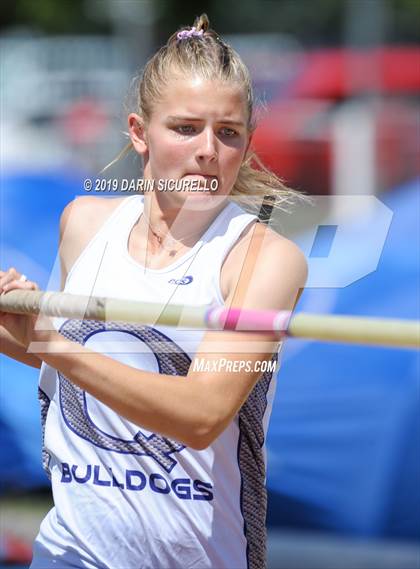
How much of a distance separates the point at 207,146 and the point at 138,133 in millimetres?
308

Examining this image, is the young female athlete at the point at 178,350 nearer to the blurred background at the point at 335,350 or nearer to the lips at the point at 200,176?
the lips at the point at 200,176

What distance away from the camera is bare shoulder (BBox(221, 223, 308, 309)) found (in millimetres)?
2568

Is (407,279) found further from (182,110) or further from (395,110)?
(395,110)

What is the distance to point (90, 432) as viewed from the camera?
9.00 feet

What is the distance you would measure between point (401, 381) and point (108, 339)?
2.77m

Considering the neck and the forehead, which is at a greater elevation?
the forehead

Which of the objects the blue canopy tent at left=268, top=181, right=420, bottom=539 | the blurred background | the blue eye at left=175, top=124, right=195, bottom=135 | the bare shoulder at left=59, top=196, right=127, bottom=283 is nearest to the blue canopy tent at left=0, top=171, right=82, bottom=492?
the blurred background

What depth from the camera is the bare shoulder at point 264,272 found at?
2568mm

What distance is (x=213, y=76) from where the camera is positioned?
8.80 feet

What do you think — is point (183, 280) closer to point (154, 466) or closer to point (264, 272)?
point (264, 272)

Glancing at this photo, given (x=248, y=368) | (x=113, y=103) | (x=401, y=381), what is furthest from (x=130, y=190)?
(x=113, y=103)

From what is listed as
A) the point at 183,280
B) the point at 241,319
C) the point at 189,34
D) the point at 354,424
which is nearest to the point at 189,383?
the point at 241,319

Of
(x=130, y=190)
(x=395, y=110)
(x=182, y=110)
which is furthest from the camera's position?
(x=395, y=110)

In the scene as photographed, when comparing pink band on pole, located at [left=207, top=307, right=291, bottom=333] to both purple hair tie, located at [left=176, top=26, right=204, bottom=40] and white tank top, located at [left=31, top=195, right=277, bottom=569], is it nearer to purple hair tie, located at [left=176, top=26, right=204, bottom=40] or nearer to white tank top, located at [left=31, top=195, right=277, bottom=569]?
white tank top, located at [left=31, top=195, right=277, bottom=569]
